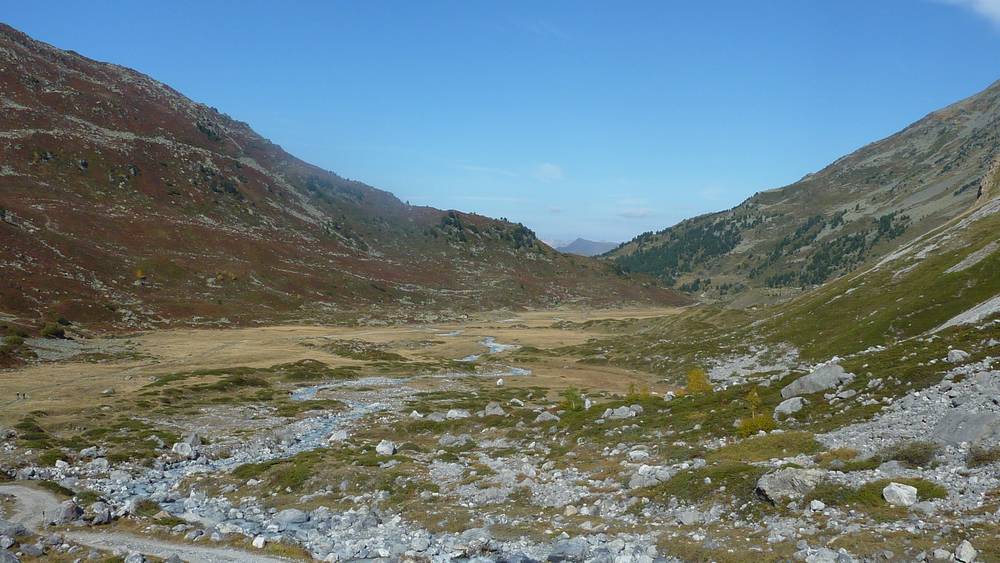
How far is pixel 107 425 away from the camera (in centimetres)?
5072

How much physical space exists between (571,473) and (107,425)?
141 feet

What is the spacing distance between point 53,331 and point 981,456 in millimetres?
122925

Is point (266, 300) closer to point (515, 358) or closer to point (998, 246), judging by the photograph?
point (515, 358)

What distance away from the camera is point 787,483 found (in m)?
23.0

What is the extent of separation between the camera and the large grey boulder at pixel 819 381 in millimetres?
35375

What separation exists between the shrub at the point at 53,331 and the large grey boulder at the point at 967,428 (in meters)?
120

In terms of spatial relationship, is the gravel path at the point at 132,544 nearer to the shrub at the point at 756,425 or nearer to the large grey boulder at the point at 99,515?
the large grey boulder at the point at 99,515

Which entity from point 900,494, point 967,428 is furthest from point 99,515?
point 967,428

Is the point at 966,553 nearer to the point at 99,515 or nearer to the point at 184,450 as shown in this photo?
the point at 99,515

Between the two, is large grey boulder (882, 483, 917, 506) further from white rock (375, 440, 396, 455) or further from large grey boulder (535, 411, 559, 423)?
white rock (375, 440, 396, 455)

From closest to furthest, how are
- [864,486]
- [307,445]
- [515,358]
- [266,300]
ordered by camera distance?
[864,486], [307,445], [515,358], [266,300]

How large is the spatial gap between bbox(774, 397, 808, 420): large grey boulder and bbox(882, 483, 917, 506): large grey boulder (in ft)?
43.0

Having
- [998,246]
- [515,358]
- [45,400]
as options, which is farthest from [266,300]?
[998,246]

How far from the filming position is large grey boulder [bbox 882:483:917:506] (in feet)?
65.5
